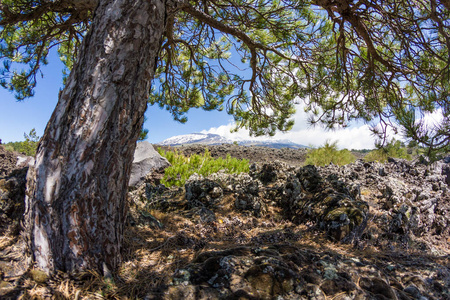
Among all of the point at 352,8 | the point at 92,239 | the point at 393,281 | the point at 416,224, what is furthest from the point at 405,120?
the point at 92,239

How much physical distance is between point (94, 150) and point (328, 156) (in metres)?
7.91

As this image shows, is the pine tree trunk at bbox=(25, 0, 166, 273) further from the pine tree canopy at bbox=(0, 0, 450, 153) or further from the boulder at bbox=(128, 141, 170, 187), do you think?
the boulder at bbox=(128, 141, 170, 187)

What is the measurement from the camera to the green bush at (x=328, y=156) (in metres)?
A: 7.98

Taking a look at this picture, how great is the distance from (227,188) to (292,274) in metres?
2.52

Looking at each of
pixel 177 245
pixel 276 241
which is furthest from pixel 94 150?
pixel 276 241

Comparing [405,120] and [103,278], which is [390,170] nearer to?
[405,120]

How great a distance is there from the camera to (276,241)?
2385 millimetres

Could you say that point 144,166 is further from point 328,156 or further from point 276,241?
point 328,156

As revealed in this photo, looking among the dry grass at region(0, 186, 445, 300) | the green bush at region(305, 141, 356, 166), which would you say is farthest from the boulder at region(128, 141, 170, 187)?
the green bush at region(305, 141, 356, 166)

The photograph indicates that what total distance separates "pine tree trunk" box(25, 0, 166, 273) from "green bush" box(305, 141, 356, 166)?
717 centimetres

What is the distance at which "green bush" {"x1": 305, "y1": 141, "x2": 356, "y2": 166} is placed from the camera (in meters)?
7.98

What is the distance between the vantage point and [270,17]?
3807 mm

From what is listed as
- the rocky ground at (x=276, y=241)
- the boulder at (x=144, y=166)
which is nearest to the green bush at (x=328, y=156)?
the rocky ground at (x=276, y=241)

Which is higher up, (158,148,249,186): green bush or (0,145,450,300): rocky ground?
(158,148,249,186): green bush
